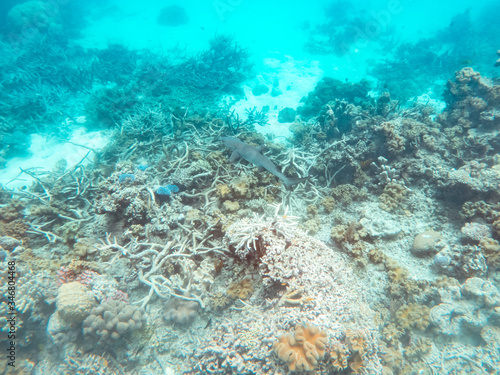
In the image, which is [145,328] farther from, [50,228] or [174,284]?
[50,228]

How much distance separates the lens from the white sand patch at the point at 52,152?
25.7 feet

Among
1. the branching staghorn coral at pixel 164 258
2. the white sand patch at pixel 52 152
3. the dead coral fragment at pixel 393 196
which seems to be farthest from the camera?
the white sand patch at pixel 52 152

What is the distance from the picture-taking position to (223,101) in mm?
11195

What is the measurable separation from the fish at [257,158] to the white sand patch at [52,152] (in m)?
5.42

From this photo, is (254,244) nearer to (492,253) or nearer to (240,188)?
(240,188)

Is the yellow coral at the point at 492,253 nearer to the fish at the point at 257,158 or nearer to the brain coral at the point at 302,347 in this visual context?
the fish at the point at 257,158

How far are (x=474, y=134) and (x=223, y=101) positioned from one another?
373 inches

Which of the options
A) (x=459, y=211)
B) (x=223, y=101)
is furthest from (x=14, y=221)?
(x=459, y=211)

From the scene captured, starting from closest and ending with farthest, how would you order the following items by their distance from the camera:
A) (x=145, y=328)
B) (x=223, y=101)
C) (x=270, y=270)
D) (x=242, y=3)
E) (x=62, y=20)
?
(x=270, y=270)
(x=145, y=328)
(x=223, y=101)
(x=62, y=20)
(x=242, y=3)

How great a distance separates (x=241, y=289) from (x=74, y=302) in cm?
253

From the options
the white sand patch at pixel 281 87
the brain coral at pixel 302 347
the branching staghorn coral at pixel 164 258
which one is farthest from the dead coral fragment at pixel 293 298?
the white sand patch at pixel 281 87

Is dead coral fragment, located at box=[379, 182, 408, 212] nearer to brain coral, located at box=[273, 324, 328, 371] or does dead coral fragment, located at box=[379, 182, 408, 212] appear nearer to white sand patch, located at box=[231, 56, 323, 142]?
brain coral, located at box=[273, 324, 328, 371]

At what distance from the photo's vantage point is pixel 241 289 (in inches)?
145

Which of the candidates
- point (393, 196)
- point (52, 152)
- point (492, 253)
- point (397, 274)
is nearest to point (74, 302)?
point (397, 274)
